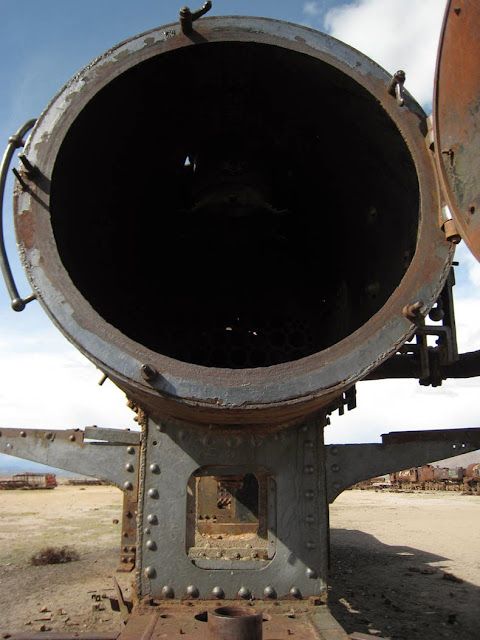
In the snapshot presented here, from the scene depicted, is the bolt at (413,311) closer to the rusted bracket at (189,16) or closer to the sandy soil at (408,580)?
the rusted bracket at (189,16)

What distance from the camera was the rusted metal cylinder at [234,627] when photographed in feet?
4.59

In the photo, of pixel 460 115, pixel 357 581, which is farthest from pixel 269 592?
pixel 357 581

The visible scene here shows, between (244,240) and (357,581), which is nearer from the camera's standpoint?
(244,240)

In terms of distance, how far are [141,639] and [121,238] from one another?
196 cm

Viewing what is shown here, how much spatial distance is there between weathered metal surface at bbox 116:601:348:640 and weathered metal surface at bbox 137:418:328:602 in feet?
0.18

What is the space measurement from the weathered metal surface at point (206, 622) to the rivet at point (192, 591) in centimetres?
3

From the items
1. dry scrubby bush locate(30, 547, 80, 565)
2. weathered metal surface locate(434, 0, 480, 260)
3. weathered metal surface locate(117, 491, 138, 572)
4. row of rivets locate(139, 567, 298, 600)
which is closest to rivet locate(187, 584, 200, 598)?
row of rivets locate(139, 567, 298, 600)

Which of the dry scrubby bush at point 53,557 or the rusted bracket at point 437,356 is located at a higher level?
the rusted bracket at point 437,356

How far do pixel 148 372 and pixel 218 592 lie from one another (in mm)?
830

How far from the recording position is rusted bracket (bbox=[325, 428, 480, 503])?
2.14 metres

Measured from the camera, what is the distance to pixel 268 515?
2.04 m

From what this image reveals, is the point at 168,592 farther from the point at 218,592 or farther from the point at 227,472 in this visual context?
the point at 227,472

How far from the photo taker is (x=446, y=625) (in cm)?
332

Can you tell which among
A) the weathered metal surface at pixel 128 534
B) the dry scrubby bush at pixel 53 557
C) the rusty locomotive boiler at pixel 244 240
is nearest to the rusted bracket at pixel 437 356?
the rusty locomotive boiler at pixel 244 240
